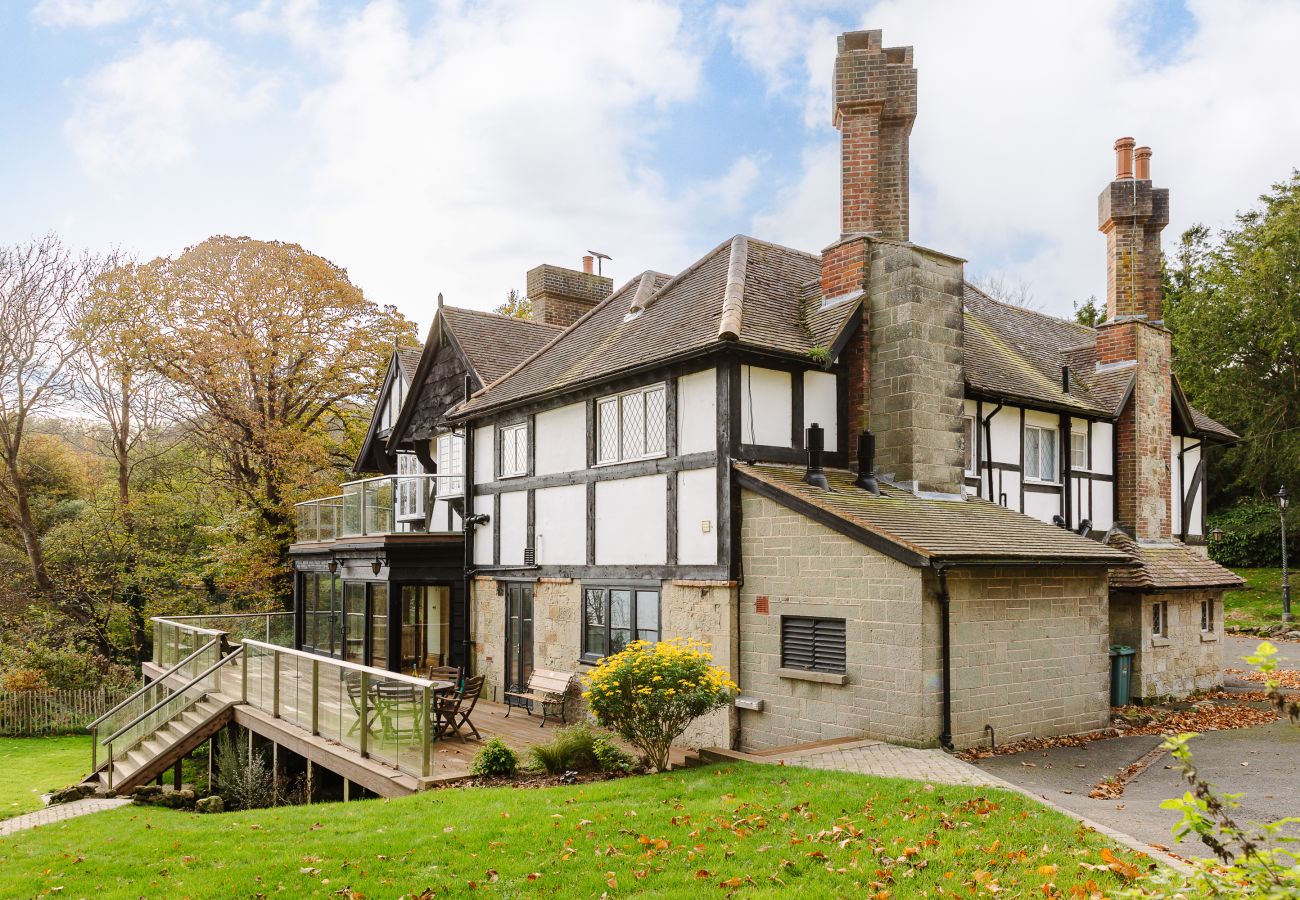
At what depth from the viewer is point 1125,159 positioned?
1947 cm

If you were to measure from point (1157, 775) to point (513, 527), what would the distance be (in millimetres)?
11707

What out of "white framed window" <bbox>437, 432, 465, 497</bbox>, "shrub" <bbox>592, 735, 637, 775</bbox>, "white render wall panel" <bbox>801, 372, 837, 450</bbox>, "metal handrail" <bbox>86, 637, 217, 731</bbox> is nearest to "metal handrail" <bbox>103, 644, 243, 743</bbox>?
"metal handrail" <bbox>86, 637, 217, 731</bbox>

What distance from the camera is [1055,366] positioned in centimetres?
2005

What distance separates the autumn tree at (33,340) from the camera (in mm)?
28188

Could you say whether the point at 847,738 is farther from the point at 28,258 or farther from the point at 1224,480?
the point at 1224,480

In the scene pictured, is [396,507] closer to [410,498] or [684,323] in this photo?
[410,498]

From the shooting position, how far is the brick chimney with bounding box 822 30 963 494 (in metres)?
14.2

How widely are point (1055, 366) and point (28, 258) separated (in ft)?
94.0

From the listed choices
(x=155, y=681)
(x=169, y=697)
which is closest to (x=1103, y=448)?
(x=169, y=697)

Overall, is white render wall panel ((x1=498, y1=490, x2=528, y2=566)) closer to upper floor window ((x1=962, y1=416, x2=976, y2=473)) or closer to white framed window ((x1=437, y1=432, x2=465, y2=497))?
white framed window ((x1=437, y1=432, x2=465, y2=497))

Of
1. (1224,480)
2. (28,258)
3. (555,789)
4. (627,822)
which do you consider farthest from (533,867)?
(1224,480)

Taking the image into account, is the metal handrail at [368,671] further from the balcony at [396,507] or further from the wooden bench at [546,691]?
the balcony at [396,507]

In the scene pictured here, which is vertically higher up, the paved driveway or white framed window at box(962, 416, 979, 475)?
white framed window at box(962, 416, 979, 475)

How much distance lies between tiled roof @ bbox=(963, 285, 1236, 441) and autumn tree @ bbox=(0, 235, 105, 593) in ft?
81.1
